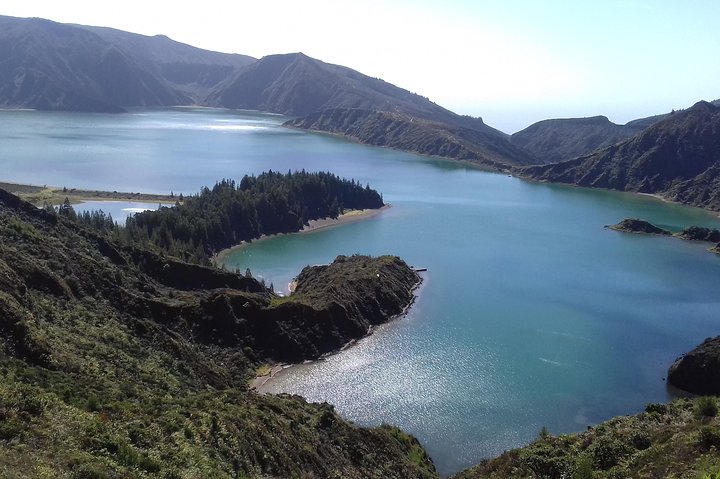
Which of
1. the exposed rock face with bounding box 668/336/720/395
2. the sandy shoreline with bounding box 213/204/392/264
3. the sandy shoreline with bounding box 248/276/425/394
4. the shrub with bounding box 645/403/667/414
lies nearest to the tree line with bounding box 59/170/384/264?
the sandy shoreline with bounding box 213/204/392/264

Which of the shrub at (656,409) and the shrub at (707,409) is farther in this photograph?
the shrub at (656,409)

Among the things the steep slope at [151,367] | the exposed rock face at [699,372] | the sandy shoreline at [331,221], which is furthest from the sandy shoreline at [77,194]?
the exposed rock face at [699,372]

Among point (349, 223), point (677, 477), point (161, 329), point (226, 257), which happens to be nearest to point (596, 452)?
point (677, 477)

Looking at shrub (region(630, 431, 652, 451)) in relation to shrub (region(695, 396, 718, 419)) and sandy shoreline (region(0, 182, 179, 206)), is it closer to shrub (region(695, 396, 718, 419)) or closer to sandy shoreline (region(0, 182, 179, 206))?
shrub (region(695, 396, 718, 419))

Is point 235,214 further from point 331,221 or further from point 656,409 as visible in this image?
point 656,409

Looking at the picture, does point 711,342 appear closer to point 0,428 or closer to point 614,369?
point 614,369

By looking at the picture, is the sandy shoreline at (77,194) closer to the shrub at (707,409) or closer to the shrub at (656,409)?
A: the shrub at (656,409)
